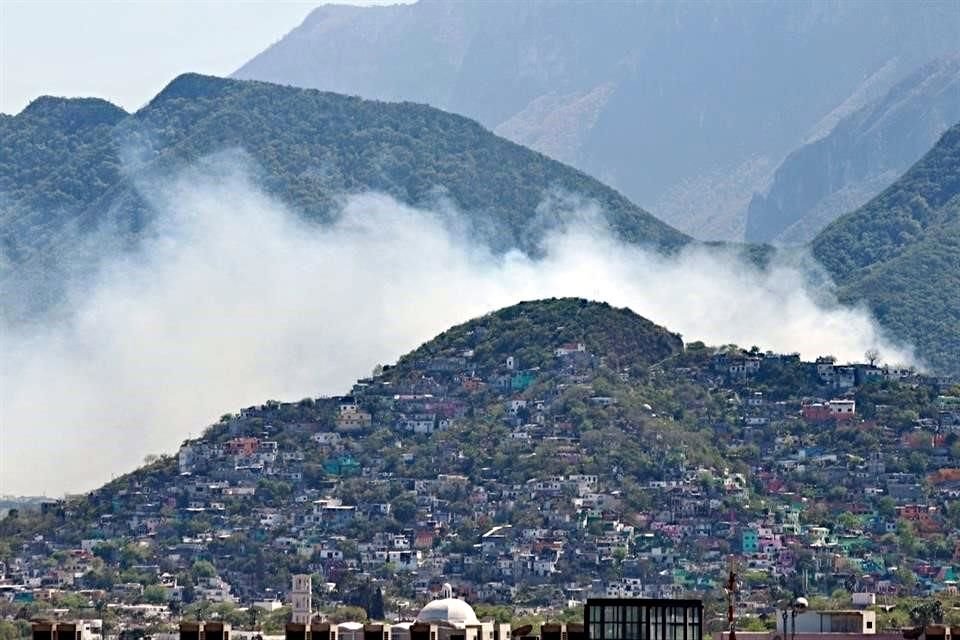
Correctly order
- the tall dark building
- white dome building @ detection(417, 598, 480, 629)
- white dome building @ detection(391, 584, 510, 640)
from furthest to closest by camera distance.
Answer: white dome building @ detection(417, 598, 480, 629)
white dome building @ detection(391, 584, 510, 640)
the tall dark building

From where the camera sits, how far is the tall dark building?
13288 cm

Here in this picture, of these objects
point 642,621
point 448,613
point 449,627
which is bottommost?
point 642,621

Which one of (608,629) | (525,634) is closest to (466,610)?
(525,634)

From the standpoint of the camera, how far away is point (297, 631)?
153 m

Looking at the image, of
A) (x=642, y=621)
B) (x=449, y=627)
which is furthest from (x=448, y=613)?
(x=642, y=621)

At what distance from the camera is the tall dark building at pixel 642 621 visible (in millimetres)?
132875

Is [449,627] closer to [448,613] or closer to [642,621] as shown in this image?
[448,613]

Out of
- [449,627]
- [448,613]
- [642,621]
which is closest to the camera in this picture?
[642,621]

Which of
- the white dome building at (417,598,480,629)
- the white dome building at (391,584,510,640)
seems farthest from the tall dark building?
the white dome building at (417,598,480,629)

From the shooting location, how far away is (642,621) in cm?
13312

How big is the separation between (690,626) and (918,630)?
89.9 ft

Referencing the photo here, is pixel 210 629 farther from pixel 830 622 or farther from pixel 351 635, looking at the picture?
pixel 830 622

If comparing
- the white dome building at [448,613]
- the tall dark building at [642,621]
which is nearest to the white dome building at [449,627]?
the white dome building at [448,613]

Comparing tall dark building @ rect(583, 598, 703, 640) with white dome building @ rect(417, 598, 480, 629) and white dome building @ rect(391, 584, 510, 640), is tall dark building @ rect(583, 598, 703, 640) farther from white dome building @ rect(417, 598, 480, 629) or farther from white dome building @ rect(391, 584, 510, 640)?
white dome building @ rect(417, 598, 480, 629)
